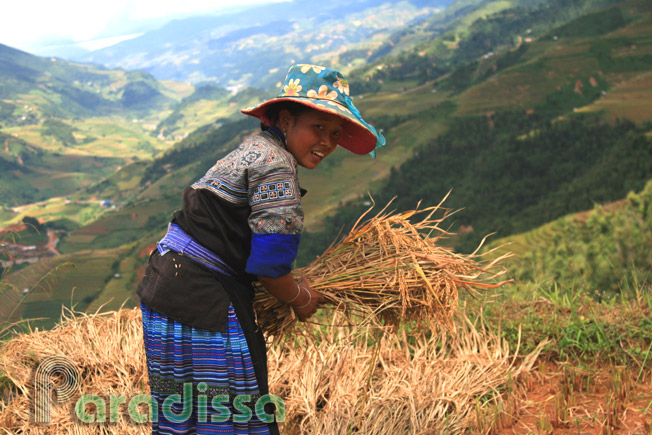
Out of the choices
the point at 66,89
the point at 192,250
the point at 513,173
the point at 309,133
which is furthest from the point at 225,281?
the point at 66,89

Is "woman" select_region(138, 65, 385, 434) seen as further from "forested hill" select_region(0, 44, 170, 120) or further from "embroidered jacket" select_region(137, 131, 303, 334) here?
"forested hill" select_region(0, 44, 170, 120)

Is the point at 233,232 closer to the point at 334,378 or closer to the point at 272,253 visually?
the point at 272,253

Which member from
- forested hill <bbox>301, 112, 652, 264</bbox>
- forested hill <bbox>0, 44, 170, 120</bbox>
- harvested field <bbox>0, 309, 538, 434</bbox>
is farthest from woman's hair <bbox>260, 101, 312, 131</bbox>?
forested hill <bbox>0, 44, 170, 120</bbox>

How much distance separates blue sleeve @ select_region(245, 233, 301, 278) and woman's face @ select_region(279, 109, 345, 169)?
0.27 m

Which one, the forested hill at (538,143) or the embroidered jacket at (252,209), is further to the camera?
the forested hill at (538,143)

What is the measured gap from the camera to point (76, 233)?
31.5m

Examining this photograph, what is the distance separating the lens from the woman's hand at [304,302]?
1307 mm

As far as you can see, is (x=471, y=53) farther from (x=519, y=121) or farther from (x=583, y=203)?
(x=583, y=203)

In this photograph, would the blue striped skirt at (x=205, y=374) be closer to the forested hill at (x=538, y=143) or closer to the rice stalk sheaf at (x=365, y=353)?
the rice stalk sheaf at (x=365, y=353)

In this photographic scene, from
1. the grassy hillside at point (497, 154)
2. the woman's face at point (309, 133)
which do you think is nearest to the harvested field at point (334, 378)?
the woman's face at point (309, 133)

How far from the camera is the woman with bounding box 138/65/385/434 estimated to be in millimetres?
1196

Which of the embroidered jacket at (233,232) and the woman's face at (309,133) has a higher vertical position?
the woman's face at (309,133)

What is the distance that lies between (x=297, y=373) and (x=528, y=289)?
1.77 m

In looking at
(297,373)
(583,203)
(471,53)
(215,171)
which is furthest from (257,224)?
(471,53)
